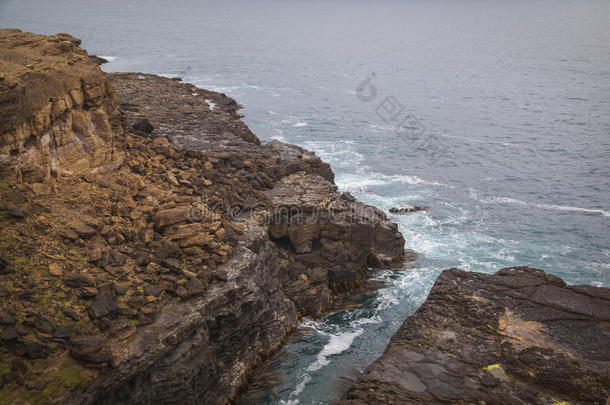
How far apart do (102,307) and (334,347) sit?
14019 mm

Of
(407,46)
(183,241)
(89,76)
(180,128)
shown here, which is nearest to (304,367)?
(183,241)

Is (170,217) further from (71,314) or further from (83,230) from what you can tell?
(71,314)

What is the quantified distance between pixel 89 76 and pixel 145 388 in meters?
15.1

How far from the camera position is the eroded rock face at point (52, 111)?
1925 cm

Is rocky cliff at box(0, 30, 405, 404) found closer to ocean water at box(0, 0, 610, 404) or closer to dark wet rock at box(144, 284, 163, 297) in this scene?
dark wet rock at box(144, 284, 163, 297)

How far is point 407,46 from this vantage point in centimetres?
16762

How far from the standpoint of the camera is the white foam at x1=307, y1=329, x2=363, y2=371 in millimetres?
25506

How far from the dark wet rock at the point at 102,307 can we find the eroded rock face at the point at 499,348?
9220 mm

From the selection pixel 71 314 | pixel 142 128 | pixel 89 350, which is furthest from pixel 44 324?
pixel 142 128

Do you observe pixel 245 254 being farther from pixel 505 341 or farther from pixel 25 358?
pixel 505 341

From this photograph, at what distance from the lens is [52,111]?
21.2 m

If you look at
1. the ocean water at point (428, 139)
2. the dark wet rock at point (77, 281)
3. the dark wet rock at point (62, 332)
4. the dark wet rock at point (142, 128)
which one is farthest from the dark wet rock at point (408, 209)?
the dark wet rock at point (62, 332)

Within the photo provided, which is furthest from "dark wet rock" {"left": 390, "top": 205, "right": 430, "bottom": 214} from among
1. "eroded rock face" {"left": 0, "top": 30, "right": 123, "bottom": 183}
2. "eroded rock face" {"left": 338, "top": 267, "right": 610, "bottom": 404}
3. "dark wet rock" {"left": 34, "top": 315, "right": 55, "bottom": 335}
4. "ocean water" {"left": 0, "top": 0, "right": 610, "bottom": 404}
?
"dark wet rock" {"left": 34, "top": 315, "right": 55, "bottom": 335}

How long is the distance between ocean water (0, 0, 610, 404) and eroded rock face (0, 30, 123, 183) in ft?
47.3
